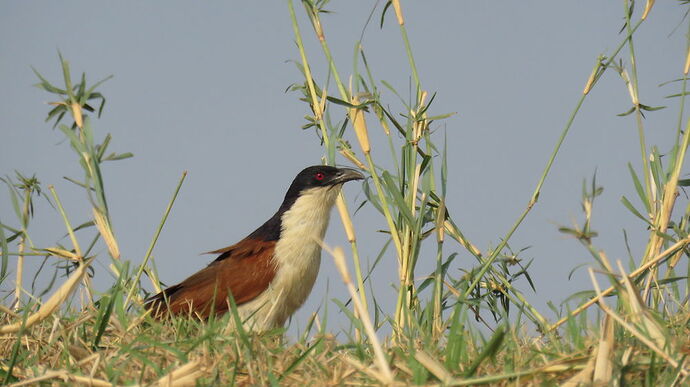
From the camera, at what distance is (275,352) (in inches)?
103

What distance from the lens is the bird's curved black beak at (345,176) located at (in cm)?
488

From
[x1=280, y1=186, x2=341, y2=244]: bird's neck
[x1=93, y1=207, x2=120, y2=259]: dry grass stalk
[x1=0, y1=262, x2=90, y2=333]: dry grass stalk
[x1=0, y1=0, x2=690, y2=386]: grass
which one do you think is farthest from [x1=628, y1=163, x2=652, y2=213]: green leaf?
[x1=0, y1=262, x2=90, y2=333]: dry grass stalk

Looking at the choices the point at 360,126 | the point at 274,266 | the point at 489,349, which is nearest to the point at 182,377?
the point at 489,349

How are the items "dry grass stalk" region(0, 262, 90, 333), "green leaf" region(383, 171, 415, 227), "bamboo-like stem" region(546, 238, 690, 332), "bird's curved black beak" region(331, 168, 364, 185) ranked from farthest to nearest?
1. "bird's curved black beak" region(331, 168, 364, 185)
2. "green leaf" region(383, 171, 415, 227)
3. "bamboo-like stem" region(546, 238, 690, 332)
4. "dry grass stalk" region(0, 262, 90, 333)

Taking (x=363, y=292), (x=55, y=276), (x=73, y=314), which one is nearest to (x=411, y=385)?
(x=363, y=292)

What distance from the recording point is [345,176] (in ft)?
16.0

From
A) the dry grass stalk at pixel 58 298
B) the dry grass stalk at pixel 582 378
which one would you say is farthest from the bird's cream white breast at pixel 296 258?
Answer: the dry grass stalk at pixel 582 378

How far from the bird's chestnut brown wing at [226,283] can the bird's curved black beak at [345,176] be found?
0.50 m

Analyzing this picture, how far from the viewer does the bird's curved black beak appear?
4.88 m

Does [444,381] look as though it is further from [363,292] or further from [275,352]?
[363,292]

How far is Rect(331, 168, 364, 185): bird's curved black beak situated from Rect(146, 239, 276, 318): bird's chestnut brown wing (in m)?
0.50

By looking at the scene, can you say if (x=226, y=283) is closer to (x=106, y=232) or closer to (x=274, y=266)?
(x=274, y=266)

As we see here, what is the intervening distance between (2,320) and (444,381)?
213 centimetres

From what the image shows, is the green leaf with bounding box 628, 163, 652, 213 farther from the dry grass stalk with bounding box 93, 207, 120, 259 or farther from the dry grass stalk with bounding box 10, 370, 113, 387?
the dry grass stalk with bounding box 10, 370, 113, 387
